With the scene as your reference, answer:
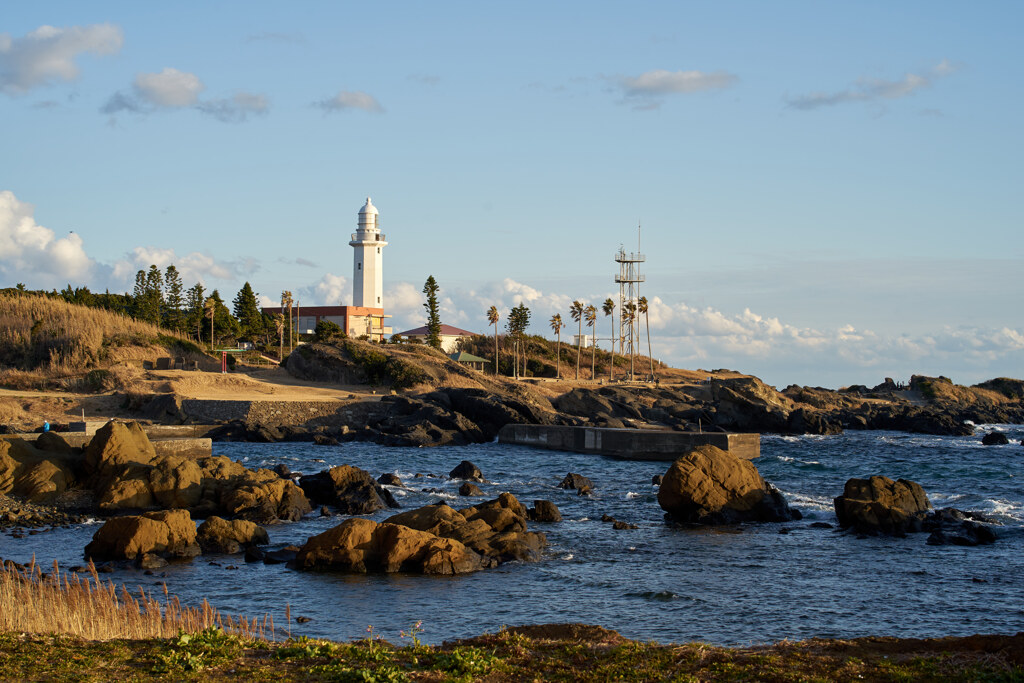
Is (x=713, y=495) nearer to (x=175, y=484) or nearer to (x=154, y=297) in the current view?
(x=175, y=484)

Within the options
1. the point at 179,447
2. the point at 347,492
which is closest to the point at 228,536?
the point at 347,492

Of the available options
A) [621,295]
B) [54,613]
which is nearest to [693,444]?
[54,613]

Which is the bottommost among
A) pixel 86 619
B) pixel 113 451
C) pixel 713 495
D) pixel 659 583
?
pixel 659 583

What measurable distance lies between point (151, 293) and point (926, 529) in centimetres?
7843

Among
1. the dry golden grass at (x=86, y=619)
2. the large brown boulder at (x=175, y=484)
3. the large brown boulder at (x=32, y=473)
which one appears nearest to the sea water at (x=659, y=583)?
the dry golden grass at (x=86, y=619)

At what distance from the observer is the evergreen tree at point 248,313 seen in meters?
88.9

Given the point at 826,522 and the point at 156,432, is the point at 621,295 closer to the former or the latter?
the point at 156,432

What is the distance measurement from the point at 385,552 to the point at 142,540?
4.76 metres

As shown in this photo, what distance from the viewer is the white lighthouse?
8975 centimetres

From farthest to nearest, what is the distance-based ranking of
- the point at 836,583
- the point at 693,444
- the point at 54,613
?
1. the point at 693,444
2. the point at 836,583
3. the point at 54,613

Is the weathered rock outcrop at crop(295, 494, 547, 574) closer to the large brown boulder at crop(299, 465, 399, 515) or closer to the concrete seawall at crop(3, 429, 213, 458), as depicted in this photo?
the large brown boulder at crop(299, 465, 399, 515)

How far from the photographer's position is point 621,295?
3765 inches

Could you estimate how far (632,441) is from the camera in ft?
132

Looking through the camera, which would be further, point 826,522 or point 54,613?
point 826,522
